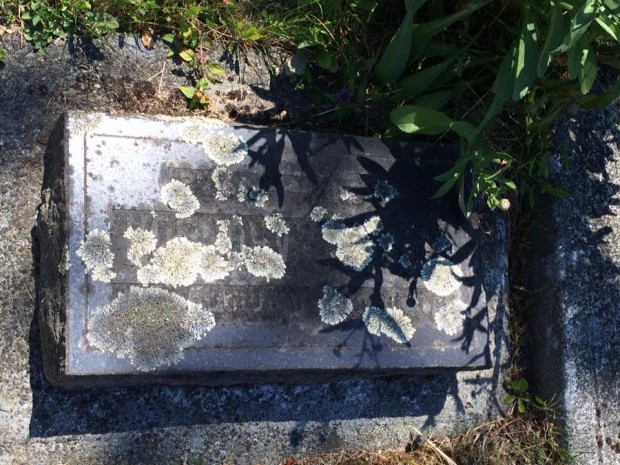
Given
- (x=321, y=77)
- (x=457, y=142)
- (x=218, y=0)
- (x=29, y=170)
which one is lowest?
(x=29, y=170)

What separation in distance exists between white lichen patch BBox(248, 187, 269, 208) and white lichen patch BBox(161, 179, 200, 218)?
0.18 meters

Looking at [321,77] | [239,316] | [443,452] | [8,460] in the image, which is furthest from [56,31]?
[443,452]

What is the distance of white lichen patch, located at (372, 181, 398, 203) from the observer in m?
A: 2.74

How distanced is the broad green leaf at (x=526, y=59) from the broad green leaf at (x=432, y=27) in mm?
212

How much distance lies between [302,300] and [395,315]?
0.33m

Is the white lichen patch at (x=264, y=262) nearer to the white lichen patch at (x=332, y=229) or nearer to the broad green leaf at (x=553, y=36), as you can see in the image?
the white lichen patch at (x=332, y=229)

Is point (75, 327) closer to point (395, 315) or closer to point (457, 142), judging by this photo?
point (395, 315)

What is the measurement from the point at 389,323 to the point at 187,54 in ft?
3.86

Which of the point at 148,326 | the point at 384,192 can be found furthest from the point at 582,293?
the point at 148,326

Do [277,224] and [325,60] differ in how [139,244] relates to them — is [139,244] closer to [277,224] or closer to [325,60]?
[277,224]

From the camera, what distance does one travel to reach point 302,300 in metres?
2.56

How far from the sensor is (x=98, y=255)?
2355 mm

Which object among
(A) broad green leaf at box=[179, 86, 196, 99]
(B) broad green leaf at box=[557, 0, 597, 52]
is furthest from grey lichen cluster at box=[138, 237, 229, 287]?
(B) broad green leaf at box=[557, 0, 597, 52]

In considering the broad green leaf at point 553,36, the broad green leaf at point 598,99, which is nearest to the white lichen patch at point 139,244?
the broad green leaf at point 553,36
